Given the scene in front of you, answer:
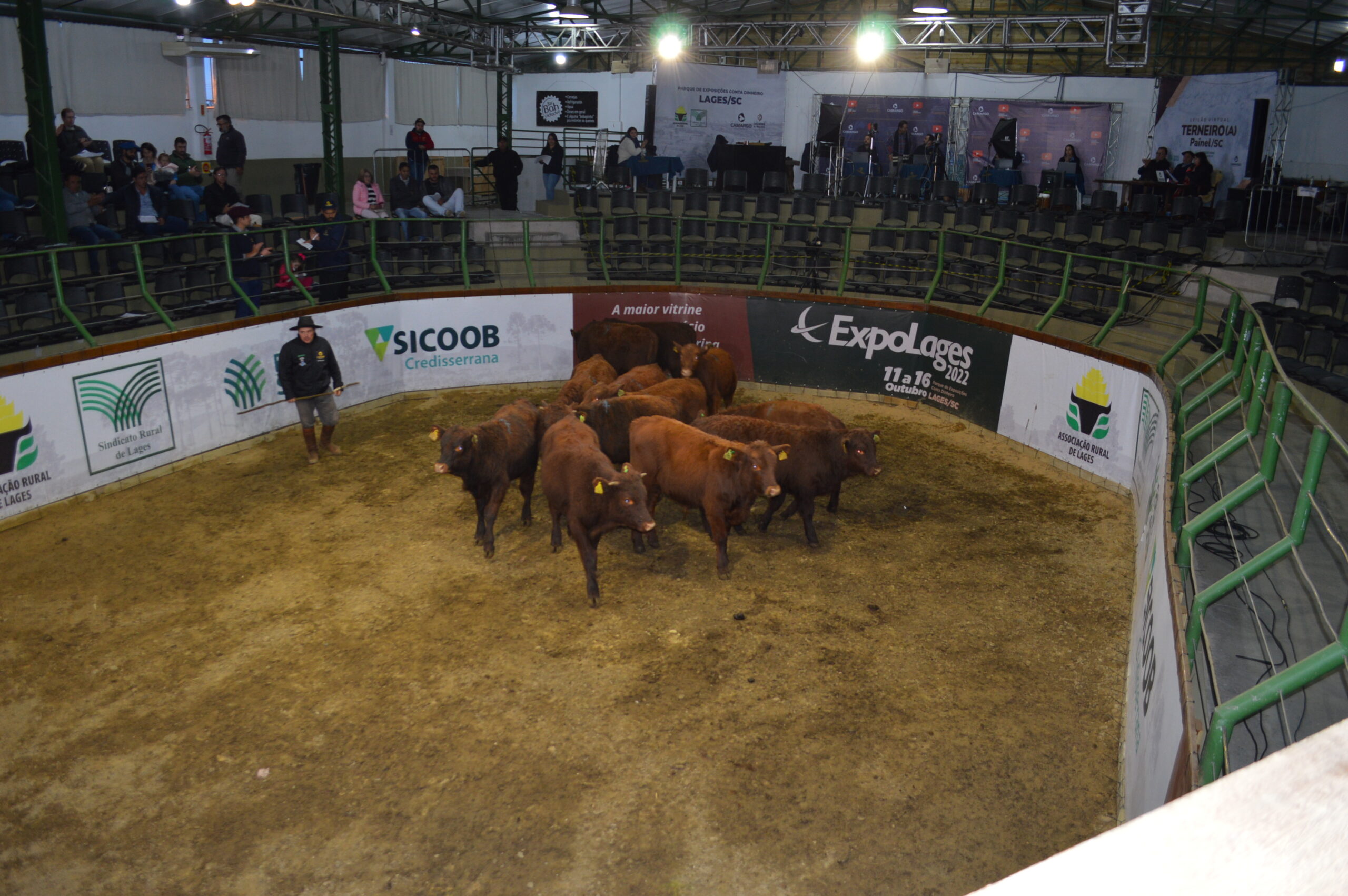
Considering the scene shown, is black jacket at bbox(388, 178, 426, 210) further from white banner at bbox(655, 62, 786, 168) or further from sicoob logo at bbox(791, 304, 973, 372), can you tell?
white banner at bbox(655, 62, 786, 168)

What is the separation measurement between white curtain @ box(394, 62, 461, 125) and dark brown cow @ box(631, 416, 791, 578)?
24.4 m

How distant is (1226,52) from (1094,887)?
30.9 m

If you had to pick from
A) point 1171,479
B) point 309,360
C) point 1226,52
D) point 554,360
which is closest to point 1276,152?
point 1226,52

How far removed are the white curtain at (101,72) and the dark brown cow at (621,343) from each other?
11611 mm

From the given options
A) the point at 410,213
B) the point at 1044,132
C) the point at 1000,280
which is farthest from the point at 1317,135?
the point at 410,213

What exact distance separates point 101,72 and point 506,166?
8.20 metres

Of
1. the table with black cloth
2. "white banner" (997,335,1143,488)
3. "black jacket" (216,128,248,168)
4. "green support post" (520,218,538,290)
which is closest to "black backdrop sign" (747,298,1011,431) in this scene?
"white banner" (997,335,1143,488)

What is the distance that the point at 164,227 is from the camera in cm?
1467

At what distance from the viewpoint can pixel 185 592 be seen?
27.3 feet

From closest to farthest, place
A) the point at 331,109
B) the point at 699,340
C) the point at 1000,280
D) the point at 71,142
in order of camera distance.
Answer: the point at 1000,280
the point at 699,340
the point at 71,142
the point at 331,109

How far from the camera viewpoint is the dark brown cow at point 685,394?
35.6 ft

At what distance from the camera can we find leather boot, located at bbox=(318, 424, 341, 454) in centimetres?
1175

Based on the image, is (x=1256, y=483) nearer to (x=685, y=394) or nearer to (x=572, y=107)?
(x=685, y=394)

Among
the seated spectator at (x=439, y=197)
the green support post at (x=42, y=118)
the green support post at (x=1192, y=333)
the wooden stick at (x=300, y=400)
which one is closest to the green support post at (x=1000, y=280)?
the green support post at (x=1192, y=333)
